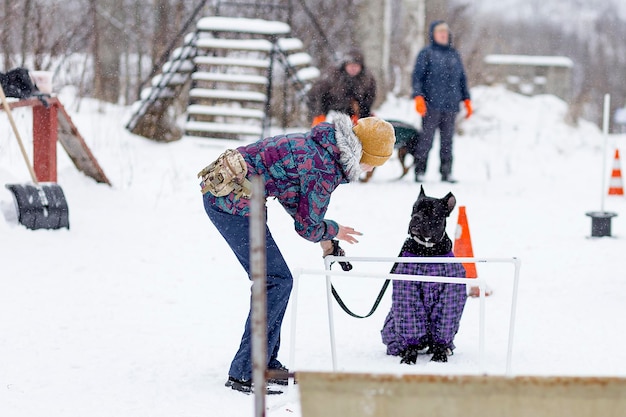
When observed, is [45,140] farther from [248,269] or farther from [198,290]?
[248,269]

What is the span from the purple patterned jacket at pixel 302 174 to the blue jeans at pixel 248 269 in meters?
0.07

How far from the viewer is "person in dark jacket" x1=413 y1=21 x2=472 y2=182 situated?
35.8 ft

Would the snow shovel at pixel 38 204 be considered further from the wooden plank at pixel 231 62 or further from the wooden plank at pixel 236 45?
the wooden plank at pixel 236 45

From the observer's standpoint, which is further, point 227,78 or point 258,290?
point 227,78

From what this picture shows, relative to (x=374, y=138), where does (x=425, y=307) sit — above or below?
below

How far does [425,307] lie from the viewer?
4.67m

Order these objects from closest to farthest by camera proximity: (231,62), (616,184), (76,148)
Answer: (76,148) → (616,184) → (231,62)

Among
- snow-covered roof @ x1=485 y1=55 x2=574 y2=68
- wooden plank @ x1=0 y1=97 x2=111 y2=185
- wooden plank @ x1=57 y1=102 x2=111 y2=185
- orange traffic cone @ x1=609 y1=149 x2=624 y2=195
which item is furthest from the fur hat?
snow-covered roof @ x1=485 y1=55 x2=574 y2=68

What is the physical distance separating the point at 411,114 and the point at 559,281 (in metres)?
10.3

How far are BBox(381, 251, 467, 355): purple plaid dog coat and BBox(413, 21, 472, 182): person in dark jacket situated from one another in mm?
6326

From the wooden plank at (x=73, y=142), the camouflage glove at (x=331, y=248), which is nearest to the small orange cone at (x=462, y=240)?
the camouflage glove at (x=331, y=248)

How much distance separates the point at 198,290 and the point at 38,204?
1673mm

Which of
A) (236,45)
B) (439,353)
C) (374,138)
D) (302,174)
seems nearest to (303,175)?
(302,174)

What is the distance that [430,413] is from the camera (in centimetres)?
202
